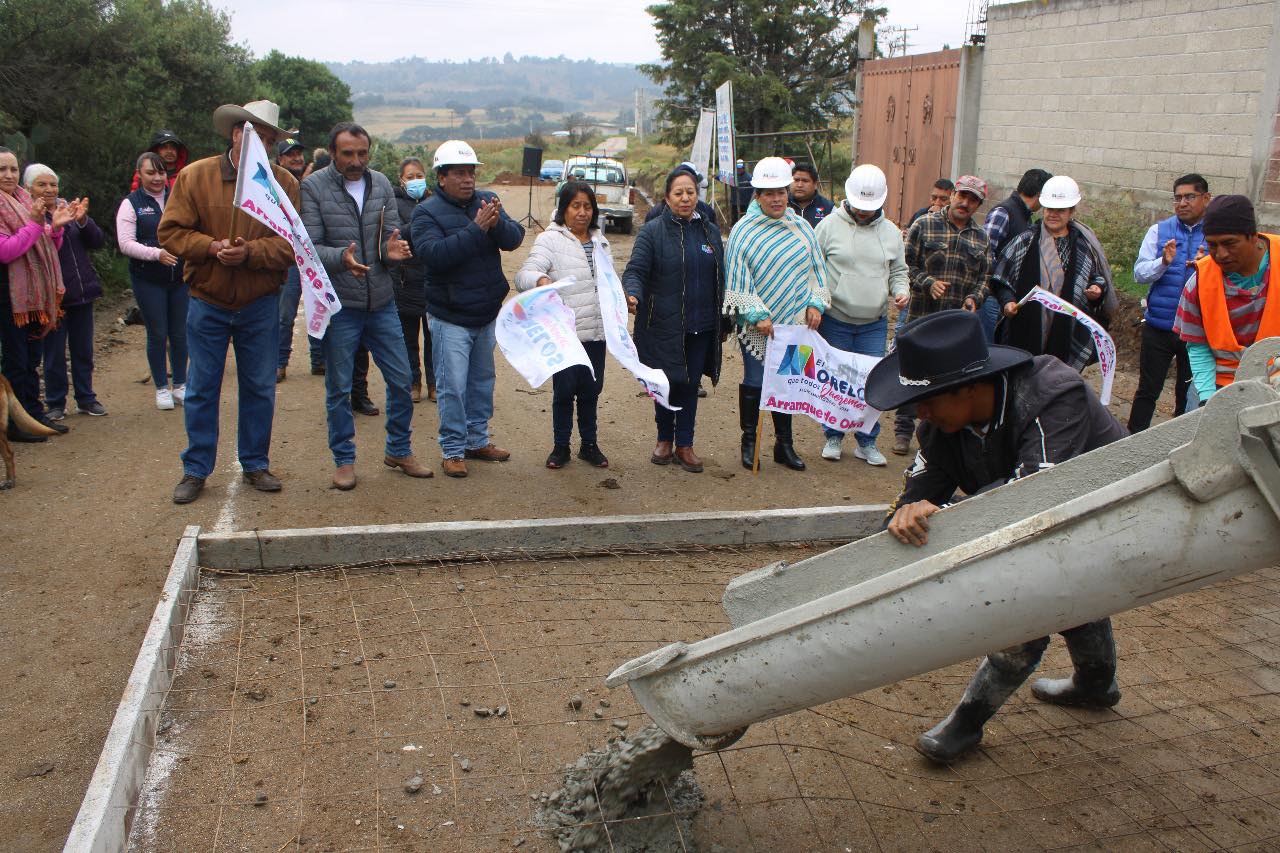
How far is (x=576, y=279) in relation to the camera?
21.4 feet

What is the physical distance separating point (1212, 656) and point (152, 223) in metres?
7.13

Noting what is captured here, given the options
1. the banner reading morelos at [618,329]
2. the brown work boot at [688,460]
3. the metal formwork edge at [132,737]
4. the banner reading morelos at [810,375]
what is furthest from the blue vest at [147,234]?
the banner reading morelos at [810,375]

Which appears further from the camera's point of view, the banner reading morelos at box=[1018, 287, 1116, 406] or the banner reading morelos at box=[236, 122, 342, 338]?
the banner reading morelos at box=[1018, 287, 1116, 406]

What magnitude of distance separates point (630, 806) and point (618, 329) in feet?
12.0

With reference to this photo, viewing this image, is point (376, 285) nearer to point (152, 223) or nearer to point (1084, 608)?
point (152, 223)

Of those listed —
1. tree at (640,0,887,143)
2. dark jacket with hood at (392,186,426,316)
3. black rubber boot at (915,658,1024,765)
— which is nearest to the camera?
→ black rubber boot at (915,658,1024,765)

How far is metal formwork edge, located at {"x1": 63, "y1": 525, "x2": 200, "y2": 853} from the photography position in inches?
117

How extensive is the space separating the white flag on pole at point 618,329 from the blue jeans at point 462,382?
722mm

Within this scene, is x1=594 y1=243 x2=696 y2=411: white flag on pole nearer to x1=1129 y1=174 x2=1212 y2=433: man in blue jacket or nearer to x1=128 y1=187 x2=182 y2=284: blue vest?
x1=1129 y1=174 x2=1212 y2=433: man in blue jacket

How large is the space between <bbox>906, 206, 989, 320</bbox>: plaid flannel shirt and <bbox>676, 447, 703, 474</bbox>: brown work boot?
5.79 feet

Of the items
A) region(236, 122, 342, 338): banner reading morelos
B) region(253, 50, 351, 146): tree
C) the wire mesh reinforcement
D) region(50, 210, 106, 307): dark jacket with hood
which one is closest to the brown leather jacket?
region(236, 122, 342, 338): banner reading morelos

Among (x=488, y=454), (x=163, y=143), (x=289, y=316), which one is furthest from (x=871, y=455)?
(x=163, y=143)

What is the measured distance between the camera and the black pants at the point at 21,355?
7016 mm

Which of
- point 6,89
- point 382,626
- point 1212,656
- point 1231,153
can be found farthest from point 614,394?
point 6,89
